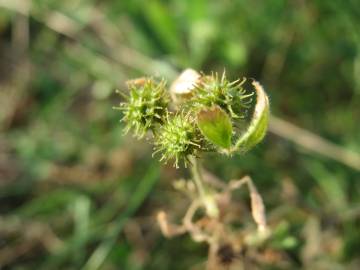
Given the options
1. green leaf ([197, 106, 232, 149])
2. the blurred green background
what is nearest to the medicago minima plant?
green leaf ([197, 106, 232, 149])

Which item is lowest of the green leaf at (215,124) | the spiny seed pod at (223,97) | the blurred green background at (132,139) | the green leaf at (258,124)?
the green leaf at (215,124)

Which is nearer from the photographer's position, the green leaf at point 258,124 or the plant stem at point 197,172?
the green leaf at point 258,124

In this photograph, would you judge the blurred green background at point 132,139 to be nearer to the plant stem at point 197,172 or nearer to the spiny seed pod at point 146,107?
the plant stem at point 197,172

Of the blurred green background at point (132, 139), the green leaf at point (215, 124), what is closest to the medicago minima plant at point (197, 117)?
the green leaf at point (215, 124)

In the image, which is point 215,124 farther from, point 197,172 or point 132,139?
point 132,139

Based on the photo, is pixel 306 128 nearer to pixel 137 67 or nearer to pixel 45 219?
pixel 137 67
